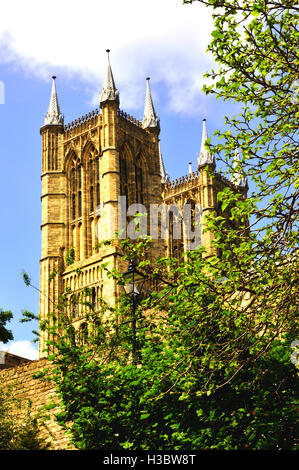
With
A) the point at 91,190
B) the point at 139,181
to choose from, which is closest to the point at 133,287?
the point at 91,190

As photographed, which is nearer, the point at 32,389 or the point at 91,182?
the point at 32,389

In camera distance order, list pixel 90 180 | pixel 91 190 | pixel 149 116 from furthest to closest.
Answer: pixel 149 116 → pixel 90 180 → pixel 91 190

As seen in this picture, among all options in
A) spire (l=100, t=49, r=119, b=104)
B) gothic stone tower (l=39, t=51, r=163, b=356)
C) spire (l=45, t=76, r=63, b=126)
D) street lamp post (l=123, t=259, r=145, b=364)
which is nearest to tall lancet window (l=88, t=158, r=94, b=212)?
gothic stone tower (l=39, t=51, r=163, b=356)

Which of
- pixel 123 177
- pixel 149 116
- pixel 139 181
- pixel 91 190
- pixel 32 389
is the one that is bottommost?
pixel 32 389

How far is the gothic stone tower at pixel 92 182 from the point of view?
52.0 m

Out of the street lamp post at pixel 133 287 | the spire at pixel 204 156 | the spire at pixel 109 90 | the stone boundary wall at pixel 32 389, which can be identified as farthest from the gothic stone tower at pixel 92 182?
the street lamp post at pixel 133 287

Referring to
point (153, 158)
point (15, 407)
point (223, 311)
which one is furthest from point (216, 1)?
point (153, 158)

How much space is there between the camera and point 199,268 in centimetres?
1201

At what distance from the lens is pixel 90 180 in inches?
2194

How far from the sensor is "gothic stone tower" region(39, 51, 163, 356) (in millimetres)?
52250

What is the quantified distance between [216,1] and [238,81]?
3.87ft

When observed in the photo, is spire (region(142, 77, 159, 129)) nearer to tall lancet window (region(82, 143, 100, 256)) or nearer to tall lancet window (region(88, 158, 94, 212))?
tall lancet window (region(82, 143, 100, 256))

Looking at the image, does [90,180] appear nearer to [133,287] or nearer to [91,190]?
[91,190]

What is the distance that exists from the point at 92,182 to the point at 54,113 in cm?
639
